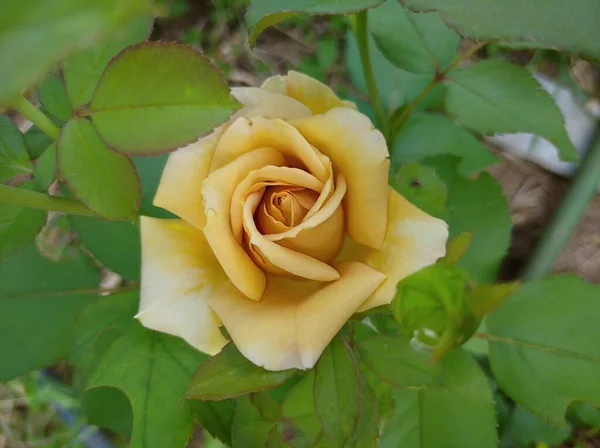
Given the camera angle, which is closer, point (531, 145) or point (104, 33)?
point (104, 33)

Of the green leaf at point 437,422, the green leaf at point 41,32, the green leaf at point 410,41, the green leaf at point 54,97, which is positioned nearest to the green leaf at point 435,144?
the green leaf at point 410,41

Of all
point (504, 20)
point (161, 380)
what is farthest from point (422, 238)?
point (161, 380)

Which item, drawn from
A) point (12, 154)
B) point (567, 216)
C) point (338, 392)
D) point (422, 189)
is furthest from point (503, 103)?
point (567, 216)

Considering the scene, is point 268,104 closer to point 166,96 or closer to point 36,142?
point 166,96

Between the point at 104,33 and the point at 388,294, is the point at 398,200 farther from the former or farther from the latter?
the point at 104,33

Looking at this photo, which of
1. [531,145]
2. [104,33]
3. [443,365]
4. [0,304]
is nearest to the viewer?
[104,33]
